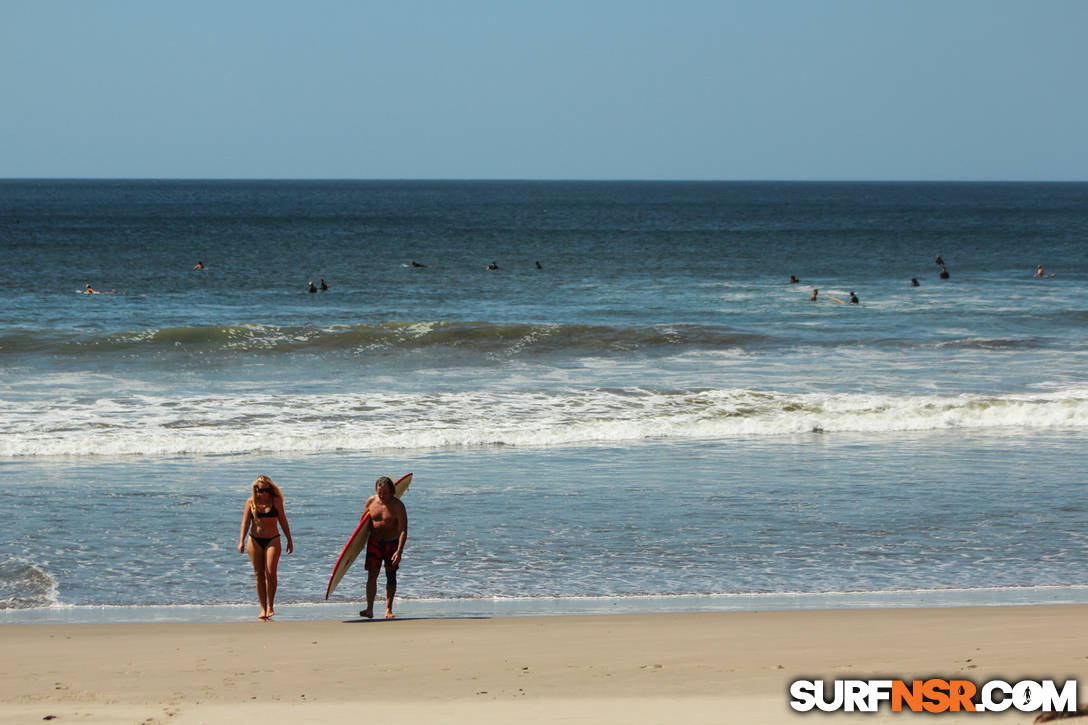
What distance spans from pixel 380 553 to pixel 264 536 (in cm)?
103

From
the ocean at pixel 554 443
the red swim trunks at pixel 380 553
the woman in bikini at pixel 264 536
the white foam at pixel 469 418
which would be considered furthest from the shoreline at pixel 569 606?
the white foam at pixel 469 418

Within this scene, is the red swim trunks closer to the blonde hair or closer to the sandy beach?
the sandy beach

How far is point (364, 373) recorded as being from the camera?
80.7ft

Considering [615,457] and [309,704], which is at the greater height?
[615,457]

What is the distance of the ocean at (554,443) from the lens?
428 inches

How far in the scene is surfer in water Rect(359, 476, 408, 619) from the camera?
387 inches

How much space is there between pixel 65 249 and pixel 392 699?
61512 millimetres

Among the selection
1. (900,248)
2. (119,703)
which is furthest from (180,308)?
(900,248)

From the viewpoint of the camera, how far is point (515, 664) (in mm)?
8086

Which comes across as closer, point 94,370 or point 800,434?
point 800,434

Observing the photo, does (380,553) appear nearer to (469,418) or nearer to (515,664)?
(515,664)

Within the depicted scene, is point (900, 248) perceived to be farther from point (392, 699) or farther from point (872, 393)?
point (392, 699)

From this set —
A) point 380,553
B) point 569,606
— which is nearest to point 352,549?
point 380,553

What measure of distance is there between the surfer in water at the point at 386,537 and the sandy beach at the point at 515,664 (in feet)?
1.70
